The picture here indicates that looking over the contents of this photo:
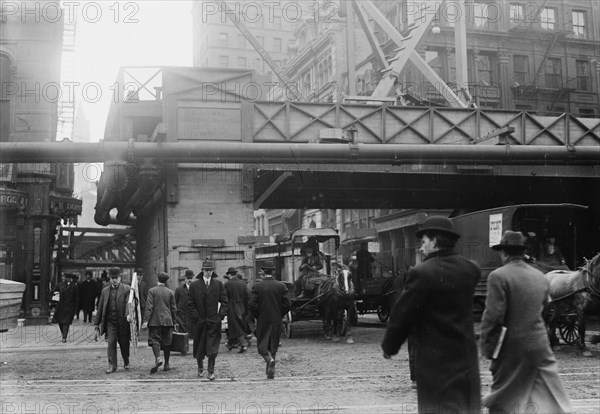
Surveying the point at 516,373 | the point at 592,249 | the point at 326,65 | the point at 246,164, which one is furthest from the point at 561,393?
the point at 326,65

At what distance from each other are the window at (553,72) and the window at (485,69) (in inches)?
181

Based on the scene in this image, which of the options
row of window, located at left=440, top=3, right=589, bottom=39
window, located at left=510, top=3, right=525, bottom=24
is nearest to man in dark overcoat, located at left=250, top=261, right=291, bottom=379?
row of window, located at left=440, top=3, right=589, bottom=39

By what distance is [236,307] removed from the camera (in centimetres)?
1811

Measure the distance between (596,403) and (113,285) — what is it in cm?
950

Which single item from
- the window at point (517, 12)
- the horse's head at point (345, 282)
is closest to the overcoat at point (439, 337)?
the horse's head at point (345, 282)

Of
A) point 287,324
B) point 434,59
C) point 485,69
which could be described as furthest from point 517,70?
point 287,324

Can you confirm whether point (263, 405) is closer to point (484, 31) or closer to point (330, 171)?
point (330, 171)

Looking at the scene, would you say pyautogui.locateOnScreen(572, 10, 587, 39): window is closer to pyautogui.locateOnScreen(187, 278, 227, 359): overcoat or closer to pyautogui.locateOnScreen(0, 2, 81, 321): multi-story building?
pyautogui.locateOnScreen(0, 2, 81, 321): multi-story building

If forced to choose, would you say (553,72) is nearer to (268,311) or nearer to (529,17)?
(529,17)

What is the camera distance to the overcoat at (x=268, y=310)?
1294cm

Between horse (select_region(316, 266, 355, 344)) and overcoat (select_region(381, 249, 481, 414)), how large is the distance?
14.0 metres

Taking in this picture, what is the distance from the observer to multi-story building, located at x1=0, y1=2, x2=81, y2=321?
94.2ft

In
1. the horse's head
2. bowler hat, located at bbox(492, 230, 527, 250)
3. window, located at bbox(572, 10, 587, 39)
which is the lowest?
the horse's head

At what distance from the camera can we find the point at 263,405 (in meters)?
9.68
